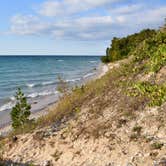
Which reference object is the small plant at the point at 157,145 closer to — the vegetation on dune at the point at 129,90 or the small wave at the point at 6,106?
the vegetation on dune at the point at 129,90

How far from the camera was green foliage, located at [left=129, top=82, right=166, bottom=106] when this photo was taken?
1219 centimetres

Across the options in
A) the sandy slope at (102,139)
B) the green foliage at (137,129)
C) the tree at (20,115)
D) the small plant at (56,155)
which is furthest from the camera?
the tree at (20,115)

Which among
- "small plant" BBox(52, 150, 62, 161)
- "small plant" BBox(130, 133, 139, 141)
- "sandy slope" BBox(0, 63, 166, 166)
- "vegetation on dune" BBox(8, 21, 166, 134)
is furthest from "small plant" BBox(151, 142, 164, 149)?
"small plant" BBox(52, 150, 62, 161)

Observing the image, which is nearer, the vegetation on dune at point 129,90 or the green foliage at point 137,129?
the green foliage at point 137,129

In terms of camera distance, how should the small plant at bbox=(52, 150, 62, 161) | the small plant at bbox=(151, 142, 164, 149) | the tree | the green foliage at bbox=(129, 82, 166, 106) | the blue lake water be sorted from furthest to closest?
1. the blue lake water
2. the tree
3. the green foliage at bbox=(129, 82, 166, 106)
4. the small plant at bbox=(52, 150, 62, 161)
5. the small plant at bbox=(151, 142, 164, 149)

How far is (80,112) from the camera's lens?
1388 cm

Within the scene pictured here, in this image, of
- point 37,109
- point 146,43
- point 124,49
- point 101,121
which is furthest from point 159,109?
point 124,49

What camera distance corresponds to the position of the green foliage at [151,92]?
12188 millimetres

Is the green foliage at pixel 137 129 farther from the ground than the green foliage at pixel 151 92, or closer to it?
closer to it

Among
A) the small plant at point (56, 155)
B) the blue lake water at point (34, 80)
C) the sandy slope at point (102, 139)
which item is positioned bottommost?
the blue lake water at point (34, 80)

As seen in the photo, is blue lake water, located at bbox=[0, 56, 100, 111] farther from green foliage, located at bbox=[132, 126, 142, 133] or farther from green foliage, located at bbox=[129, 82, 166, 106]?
green foliage, located at bbox=[132, 126, 142, 133]

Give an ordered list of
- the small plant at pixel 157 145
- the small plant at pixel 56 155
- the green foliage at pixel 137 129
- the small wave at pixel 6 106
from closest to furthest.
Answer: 1. the small plant at pixel 157 145
2. the green foliage at pixel 137 129
3. the small plant at pixel 56 155
4. the small wave at pixel 6 106

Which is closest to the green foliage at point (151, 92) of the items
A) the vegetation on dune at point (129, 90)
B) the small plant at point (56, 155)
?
the vegetation on dune at point (129, 90)

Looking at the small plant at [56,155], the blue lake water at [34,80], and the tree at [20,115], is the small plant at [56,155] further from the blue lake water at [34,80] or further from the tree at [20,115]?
the blue lake water at [34,80]
